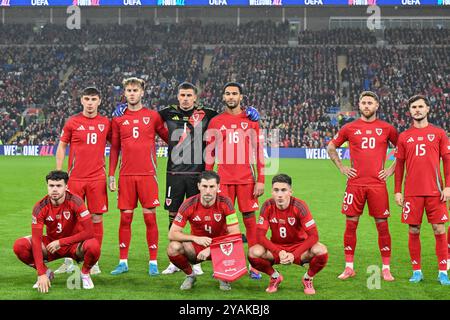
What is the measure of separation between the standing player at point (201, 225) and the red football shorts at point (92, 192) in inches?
50.4

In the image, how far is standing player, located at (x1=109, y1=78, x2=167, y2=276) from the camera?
7801mm

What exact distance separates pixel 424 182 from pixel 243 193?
6.73 ft

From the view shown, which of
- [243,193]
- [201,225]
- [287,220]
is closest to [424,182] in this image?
[287,220]

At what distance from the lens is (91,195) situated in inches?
306

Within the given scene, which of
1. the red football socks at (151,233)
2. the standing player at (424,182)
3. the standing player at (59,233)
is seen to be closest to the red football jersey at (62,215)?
the standing player at (59,233)

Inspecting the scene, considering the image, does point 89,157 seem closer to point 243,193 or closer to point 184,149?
point 184,149

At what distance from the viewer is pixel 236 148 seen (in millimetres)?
7910

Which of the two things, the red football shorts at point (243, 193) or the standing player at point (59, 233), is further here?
the red football shorts at point (243, 193)

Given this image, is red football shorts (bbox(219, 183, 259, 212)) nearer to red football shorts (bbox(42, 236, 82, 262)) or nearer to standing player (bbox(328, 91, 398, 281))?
standing player (bbox(328, 91, 398, 281))

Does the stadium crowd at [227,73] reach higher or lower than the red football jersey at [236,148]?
higher

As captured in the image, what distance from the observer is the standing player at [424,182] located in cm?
719

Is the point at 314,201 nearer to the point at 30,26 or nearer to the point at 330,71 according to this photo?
the point at 330,71

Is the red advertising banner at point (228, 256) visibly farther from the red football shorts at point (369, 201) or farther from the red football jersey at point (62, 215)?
the red football shorts at point (369, 201)
